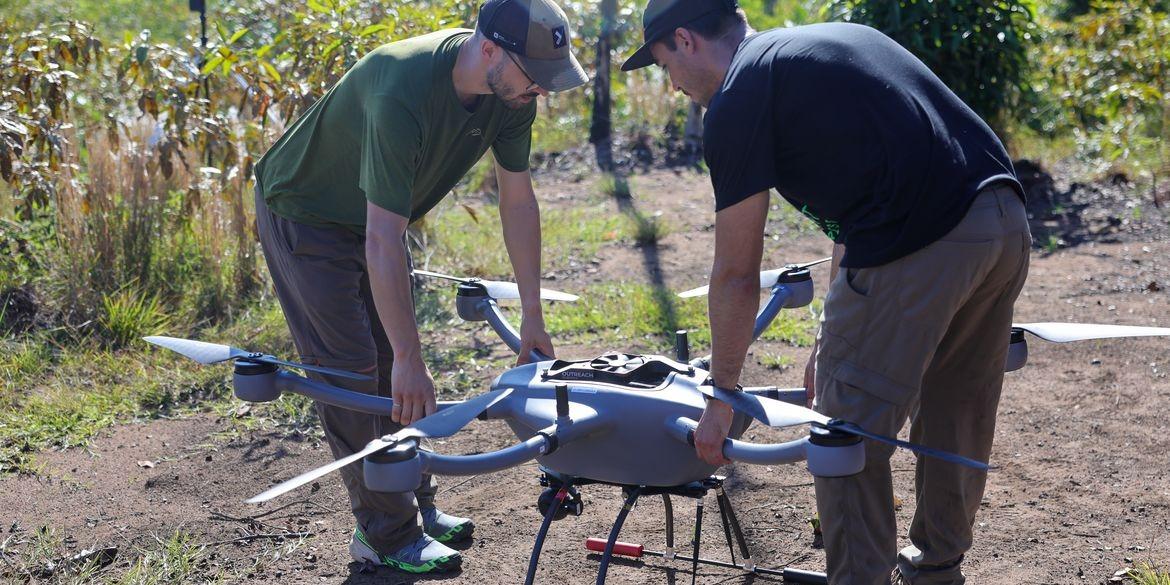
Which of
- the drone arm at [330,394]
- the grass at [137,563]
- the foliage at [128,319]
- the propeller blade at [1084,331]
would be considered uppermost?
the propeller blade at [1084,331]

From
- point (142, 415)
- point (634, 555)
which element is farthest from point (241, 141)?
point (634, 555)

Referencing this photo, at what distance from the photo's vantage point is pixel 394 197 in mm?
2951

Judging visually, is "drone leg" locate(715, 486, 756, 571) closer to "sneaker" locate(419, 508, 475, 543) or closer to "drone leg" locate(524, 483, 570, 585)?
"drone leg" locate(524, 483, 570, 585)

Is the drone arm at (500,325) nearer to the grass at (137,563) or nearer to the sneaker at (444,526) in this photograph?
the sneaker at (444,526)

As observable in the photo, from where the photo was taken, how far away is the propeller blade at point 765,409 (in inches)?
104

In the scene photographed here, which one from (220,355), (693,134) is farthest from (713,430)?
(693,134)

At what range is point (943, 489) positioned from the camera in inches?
123

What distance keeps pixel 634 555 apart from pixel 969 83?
581cm

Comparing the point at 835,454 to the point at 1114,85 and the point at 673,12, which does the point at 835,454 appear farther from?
the point at 1114,85

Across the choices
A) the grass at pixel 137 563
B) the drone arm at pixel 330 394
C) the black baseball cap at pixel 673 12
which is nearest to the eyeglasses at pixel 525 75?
the black baseball cap at pixel 673 12

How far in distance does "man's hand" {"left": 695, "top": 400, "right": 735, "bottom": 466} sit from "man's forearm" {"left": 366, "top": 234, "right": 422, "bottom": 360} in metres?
0.82

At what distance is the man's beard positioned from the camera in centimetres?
310

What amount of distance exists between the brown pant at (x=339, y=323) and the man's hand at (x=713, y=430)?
120 cm

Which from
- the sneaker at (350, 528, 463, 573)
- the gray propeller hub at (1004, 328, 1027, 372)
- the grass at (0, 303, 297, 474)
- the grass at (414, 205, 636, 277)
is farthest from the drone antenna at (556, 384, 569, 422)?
the grass at (414, 205, 636, 277)
